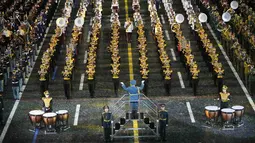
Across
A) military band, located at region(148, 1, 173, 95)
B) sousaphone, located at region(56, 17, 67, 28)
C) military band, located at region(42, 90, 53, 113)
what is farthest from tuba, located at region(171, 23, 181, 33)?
military band, located at region(42, 90, 53, 113)

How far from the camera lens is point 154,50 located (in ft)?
213

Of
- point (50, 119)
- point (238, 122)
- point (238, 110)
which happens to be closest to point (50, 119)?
point (50, 119)

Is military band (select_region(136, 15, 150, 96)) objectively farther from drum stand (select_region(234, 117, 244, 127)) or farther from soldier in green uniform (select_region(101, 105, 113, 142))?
soldier in green uniform (select_region(101, 105, 113, 142))

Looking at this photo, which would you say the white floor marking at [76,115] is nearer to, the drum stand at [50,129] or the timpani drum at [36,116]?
the drum stand at [50,129]

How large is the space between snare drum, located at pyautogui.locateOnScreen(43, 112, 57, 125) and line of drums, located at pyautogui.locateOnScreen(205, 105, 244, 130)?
713 cm

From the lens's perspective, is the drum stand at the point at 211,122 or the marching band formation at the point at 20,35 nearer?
the drum stand at the point at 211,122

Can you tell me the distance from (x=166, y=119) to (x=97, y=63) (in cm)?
1270

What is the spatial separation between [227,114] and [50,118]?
8.19 metres

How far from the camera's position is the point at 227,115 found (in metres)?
52.0

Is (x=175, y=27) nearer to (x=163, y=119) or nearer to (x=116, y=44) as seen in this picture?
(x=116, y=44)

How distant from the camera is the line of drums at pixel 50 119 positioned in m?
51.7

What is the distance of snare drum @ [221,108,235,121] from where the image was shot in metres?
51.9

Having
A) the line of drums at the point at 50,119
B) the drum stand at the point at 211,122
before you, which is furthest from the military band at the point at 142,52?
the line of drums at the point at 50,119

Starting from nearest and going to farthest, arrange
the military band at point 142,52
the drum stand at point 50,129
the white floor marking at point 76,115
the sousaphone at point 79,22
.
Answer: the drum stand at point 50,129 < the white floor marking at point 76,115 < the military band at point 142,52 < the sousaphone at point 79,22
